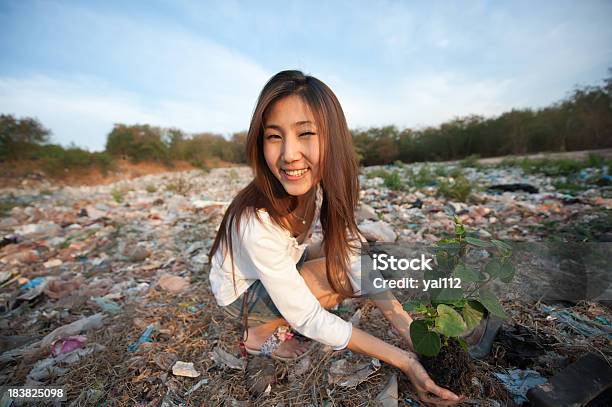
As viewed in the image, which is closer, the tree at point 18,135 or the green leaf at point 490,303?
the green leaf at point 490,303

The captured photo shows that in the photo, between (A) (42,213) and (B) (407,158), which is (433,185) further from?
(B) (407,158)

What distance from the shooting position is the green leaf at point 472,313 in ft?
2.75

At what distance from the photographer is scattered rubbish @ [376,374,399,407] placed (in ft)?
3.26

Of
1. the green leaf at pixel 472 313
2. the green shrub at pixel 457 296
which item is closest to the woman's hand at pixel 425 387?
the green shrub at pixel 457 296

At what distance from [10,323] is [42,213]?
351cm

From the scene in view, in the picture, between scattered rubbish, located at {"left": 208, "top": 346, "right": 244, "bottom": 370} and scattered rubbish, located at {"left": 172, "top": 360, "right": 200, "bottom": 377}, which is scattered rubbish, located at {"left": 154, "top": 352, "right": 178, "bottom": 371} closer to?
scattered rubbish, located at {"left": 172, "top": 360, "right": 200, "bottom": 377}

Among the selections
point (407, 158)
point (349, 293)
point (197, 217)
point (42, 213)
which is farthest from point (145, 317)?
point (407, 158)

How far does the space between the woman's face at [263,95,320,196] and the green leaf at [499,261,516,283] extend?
0.71 m

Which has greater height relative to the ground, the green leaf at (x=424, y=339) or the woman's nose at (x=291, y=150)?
the woman's nose at (x=291, y=150)

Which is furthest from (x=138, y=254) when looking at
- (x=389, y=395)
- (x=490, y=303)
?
(x=490, y=303)

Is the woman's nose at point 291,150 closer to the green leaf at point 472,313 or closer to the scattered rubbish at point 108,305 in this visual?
the green leaf at point 472,313

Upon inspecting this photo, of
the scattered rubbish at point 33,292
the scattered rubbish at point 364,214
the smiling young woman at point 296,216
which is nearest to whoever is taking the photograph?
the smiling young woman at point 296,216

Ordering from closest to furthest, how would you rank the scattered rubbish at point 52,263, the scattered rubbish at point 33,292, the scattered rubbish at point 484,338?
the scattered rubbish at point 484,338 < the scattered rubbish at point 33,292 < the scattered rubbish at point 52,263

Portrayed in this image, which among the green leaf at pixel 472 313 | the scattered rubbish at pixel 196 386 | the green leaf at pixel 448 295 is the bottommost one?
the scattered rubbish at pixel 196 386
